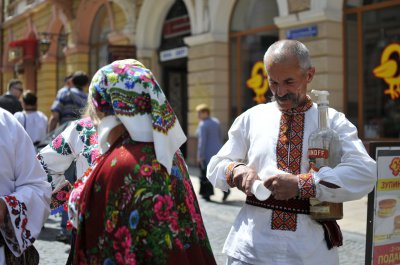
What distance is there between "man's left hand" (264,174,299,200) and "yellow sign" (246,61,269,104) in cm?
1074

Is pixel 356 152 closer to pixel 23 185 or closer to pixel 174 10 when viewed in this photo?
pixel 23 185

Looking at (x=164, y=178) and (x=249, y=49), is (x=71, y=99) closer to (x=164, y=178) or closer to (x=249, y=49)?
(x=164, y=178)

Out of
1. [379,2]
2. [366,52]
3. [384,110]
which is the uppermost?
[379,2]

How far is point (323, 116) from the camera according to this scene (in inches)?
96.0

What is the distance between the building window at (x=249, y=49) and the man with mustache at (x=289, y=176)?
10357 millimetres

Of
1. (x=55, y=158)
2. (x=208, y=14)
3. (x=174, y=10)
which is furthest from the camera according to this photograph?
(x=174, y=10)

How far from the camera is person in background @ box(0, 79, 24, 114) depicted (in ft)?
27.0

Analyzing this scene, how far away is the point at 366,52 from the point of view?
11023 mm

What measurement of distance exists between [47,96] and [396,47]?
1541 cm

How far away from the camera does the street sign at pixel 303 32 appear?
36.3 ft

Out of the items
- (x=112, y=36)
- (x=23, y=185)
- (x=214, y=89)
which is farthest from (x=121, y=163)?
(x=112, y=36)

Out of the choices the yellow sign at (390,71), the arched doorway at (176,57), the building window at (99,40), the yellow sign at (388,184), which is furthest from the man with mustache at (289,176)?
the building window at (99,40)

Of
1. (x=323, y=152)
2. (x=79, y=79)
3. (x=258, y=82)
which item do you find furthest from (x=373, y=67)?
(x=323, y=152)

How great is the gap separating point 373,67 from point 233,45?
412 centimetres
